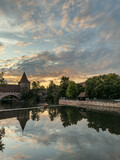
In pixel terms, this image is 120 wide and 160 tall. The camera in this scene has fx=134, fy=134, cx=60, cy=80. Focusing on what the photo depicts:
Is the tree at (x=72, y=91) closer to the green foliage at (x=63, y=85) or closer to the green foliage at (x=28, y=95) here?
the green foliage at (x=63, y=85)

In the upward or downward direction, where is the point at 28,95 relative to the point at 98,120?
upward

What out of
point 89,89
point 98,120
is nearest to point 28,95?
point 89,89

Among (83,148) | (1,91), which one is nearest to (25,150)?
(83,148)

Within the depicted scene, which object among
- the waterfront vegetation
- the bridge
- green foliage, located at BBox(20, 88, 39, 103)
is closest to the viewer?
the waterfront vegetation

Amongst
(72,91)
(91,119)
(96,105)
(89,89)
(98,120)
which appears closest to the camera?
(98,120)

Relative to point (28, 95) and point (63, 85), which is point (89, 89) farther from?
point (28, 95)

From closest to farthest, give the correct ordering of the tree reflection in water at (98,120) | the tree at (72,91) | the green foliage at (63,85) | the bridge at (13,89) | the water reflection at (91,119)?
the tree reflection in water at (98,120) → the water reflection at (91,119) → the tree at (72,91) → the green foliage at (63,85) → the bridge at (13,89)

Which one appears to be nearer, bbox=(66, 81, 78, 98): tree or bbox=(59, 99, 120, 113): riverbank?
bbox=(59, 99, 120, 113): riverbank

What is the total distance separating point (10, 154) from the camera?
9531 millimetres

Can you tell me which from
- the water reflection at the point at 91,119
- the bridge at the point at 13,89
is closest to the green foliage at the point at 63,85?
the bridge at the point at 13,89

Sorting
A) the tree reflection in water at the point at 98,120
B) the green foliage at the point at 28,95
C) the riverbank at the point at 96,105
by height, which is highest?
the green foliage at the point at 28,95

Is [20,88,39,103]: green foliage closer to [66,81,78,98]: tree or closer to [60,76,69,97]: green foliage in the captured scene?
[60,76,69,97]: green foliage

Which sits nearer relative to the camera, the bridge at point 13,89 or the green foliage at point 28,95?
the bridge at point 13,89

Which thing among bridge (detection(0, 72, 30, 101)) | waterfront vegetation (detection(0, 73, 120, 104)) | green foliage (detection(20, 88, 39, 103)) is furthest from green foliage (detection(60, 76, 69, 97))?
bridge (detection(0, 72, 30, 101))
